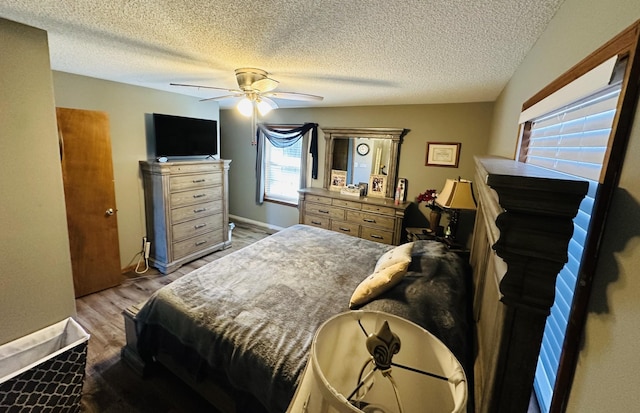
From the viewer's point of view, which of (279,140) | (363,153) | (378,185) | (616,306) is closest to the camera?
(616,306)

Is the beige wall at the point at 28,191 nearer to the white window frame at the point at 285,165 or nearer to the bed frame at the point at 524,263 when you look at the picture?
the bed frame at the point at 524,263

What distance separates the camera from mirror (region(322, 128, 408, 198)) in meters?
4.07

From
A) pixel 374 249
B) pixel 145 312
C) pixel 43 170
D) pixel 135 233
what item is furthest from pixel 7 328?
pixel 374 249

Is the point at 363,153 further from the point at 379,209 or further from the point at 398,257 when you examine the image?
the point at 398,257

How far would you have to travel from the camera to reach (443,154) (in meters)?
3.74

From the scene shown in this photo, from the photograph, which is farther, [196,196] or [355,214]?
[355,214]

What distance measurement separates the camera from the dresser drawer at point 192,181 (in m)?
3.55

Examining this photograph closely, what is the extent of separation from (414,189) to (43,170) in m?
3.86

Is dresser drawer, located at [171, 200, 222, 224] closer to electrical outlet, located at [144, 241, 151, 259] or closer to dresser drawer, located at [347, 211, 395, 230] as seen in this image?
electrical outlet, located at [144, 241, 151, 259]

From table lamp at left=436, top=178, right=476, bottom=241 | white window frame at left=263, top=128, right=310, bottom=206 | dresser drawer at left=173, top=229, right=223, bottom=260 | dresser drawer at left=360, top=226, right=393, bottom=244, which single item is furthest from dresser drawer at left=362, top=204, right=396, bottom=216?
dresser drawer at left=173, top=229, right=223, bottom=260

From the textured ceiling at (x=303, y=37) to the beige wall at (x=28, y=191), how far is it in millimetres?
217

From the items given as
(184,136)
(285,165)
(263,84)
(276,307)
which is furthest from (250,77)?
(285,165)

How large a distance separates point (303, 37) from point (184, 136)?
2.90 m

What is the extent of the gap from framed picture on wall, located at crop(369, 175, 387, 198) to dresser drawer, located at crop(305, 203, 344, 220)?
1.92 feet
